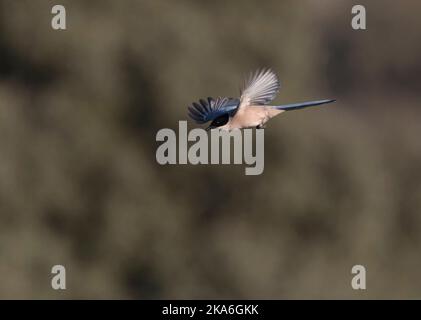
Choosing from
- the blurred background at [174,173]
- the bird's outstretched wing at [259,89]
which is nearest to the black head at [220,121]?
the bird's outstretched wing at [259,89]

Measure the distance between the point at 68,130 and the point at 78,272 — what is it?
1237 mm

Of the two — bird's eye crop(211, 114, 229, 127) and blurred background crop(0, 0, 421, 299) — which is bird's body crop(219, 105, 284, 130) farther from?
blurred background crop(0, 0, 421, 299)

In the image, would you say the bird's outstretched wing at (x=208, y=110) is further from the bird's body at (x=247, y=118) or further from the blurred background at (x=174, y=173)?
the blurred background at (x=174, y=173)

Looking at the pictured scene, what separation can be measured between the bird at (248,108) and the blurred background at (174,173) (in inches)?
160

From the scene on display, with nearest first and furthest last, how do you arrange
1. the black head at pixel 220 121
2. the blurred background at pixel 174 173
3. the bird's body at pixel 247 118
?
the bird's body at pixel 247 118 → the black head at pixel 220 121 → the blurred background at pixel 174 173

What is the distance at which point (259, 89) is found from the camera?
227 inches

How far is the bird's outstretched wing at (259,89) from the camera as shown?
5684 millimetres

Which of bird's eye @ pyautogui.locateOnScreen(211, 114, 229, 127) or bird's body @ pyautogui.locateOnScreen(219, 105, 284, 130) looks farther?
bird's eye @ pyautogui.locateOnScreen(211, 114, 229, 127)

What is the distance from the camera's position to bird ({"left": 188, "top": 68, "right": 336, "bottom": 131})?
18.6 feet

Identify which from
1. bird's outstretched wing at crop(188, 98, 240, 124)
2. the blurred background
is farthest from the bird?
the blurred background

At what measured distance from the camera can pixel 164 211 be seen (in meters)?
10.8

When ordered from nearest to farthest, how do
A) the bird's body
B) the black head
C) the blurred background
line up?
the bird's body < the black head < the blurred background
